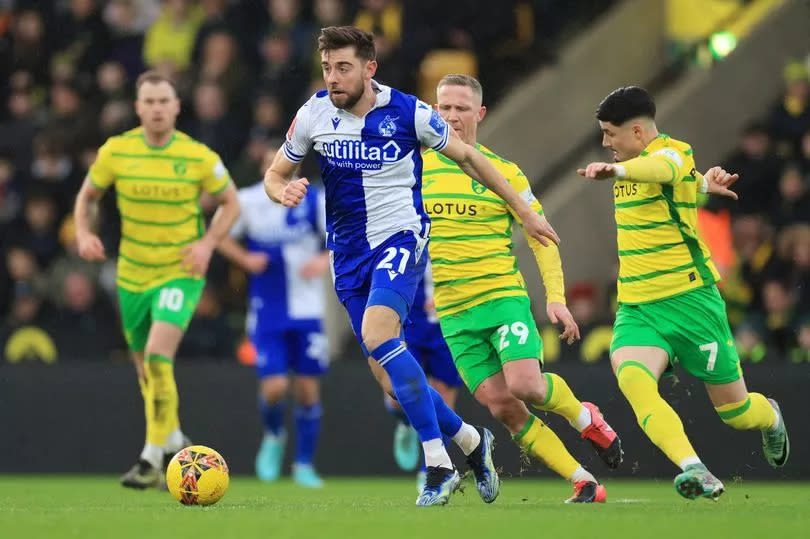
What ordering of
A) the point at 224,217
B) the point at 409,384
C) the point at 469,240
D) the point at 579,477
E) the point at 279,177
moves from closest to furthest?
the point at 409,384 < the point at 279,177 < the point at 579,477 < the point at 469,240 < the point at 224,217

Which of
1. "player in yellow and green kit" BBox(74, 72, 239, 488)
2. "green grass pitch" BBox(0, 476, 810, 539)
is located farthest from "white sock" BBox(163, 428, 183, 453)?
"green grass pitch" BBox(0, 476, 810, 539)

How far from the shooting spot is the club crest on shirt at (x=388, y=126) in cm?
888

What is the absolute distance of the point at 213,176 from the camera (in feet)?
38.4

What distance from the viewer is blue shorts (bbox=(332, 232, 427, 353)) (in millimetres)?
8695

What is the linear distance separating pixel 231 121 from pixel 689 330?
8.14 metres

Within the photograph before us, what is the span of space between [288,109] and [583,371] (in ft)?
16.3

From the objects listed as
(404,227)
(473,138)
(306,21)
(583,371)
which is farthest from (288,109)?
(404,227)

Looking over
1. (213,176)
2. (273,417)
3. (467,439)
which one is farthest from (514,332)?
(273,417)

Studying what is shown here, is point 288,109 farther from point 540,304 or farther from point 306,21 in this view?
point 540,304

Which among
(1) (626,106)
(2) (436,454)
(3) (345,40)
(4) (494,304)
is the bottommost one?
(2) (436,454)

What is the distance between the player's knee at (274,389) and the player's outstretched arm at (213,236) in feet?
6.12

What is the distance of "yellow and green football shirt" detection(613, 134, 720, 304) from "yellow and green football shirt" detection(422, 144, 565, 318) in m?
0.48

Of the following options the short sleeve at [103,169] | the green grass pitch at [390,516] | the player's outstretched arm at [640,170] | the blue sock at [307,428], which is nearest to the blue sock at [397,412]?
the blue sock at [307,428]

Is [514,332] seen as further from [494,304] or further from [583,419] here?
[583,419]
